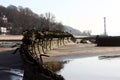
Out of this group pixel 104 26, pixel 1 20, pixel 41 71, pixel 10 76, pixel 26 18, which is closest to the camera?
pixel 41 71

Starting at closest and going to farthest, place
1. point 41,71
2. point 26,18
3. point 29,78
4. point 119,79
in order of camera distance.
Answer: point 41,71 → point 29,78 → point 119,79 → point 26,18

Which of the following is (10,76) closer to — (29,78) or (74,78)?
(74,78)

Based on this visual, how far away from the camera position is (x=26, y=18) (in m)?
162

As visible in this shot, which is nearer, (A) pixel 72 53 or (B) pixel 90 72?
(B) pixel 90 72

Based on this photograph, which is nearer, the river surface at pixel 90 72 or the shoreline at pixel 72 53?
the river surface at pixel 90 72

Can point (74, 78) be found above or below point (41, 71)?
below

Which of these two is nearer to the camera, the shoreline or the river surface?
the river surface

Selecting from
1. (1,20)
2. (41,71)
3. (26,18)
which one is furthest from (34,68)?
(1,20)

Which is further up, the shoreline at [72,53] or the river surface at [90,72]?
the river surface at [90,72]

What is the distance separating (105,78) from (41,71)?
827 centimetres

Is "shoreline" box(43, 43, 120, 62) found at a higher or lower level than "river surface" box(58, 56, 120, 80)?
lower

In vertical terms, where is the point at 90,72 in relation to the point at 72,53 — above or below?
above

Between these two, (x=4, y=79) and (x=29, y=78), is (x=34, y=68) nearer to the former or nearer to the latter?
(x=29, y=78)

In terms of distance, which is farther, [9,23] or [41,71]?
[9,23]
